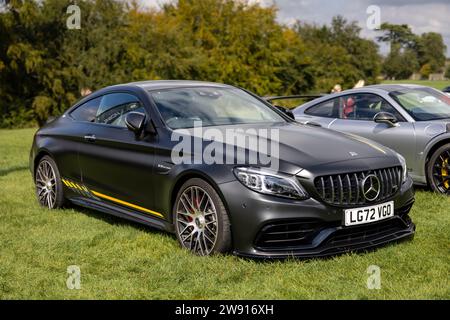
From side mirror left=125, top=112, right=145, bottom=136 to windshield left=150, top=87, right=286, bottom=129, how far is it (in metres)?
0.20

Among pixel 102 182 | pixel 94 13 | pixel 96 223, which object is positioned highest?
pixel 94 13

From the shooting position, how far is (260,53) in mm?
55750

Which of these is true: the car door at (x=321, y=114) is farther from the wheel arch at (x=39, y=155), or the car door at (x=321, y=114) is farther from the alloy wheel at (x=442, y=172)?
the wheel arch at (x=39, y=155)

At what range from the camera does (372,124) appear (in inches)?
323

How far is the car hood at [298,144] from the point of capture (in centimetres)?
471

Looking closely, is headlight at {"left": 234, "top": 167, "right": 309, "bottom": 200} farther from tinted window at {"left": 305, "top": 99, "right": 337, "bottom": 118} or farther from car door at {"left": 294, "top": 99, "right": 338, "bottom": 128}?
tinted window at {"left": 305, "top": 99, "right": 337, "bottom": 118}

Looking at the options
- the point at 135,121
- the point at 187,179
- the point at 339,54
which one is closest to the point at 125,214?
the point at 135,121

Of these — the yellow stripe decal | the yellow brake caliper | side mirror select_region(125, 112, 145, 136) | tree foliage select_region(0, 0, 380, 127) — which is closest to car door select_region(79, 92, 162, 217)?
the yellow stripe decal

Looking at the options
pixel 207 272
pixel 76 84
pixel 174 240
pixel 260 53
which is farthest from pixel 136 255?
pixel 260 53

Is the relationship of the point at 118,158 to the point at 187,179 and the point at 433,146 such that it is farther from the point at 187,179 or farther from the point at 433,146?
the point at 433,146

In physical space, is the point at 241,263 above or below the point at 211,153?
below
